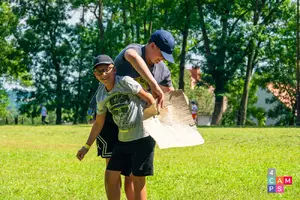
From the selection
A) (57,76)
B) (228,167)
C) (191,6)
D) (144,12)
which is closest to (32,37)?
(57,76)

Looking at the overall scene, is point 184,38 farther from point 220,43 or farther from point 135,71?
point 135,71

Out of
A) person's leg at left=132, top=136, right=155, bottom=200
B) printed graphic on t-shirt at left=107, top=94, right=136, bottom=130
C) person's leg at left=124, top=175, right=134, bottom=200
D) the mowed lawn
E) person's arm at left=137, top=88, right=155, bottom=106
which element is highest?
person's arm at left=137, top=88, right=155, bottom=106

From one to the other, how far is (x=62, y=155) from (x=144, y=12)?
34987 millimetres

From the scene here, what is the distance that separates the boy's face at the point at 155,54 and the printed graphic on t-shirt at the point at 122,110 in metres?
0.43

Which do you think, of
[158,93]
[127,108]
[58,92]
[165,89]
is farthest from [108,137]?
[58,92]

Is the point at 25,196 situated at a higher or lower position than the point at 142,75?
lower

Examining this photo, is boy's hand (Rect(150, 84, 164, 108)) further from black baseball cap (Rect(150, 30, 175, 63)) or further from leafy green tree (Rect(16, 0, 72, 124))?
leafy green tree (Rect(16, 0, 72, 124))

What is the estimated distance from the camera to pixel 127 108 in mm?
5496

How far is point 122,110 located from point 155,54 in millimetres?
582

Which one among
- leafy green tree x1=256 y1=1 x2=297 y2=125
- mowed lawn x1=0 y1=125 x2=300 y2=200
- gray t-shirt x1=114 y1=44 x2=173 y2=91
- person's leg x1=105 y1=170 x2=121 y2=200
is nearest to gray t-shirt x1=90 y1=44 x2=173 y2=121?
gray t-shirt x1=114 y1=44 x2=173 y2=91

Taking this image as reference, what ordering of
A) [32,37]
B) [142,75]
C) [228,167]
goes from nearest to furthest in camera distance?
1. [142,75]
2. [228,167]
3. [32,37]

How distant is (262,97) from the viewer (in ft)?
287

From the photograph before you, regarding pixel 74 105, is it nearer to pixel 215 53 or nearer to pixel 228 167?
pixel 215 53

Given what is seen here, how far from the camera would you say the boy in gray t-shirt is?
5492 mm
